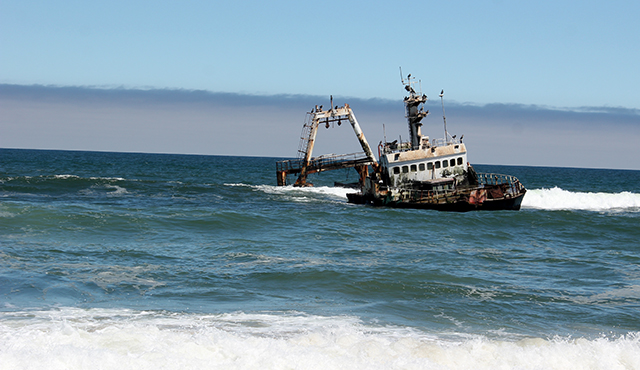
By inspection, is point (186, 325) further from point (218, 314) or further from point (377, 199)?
point (377, 199)

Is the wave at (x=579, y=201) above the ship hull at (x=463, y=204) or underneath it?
underneath

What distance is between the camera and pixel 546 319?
35.0ft

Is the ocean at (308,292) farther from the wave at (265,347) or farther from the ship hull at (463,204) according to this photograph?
the ship hull at (463,204)

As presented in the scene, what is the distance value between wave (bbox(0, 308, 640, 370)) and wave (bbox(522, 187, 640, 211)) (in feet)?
102

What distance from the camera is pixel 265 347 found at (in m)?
8.16

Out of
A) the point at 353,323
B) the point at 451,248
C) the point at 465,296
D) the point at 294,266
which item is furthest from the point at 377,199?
the point at 353,323

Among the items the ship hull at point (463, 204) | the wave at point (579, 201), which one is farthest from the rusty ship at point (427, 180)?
the wave at point (579, 201)

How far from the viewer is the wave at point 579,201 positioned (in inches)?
1564

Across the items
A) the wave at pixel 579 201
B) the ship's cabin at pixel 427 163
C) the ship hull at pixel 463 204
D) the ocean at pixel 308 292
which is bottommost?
the wave at pixel 579 201

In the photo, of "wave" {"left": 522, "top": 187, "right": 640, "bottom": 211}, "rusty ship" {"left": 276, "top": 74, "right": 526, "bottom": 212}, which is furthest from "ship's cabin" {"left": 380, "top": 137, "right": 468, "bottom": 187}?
"wave" {"left": 522, "top": 187, "right": 640, "bottom": 211}

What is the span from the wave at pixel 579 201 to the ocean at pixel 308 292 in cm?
1425

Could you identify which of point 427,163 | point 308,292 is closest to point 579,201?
point 427,163

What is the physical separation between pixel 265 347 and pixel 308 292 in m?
4.34

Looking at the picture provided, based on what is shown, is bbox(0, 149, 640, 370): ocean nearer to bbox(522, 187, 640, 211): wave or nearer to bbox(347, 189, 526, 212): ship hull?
bbox(347, 189, 526, 212): ship hull
